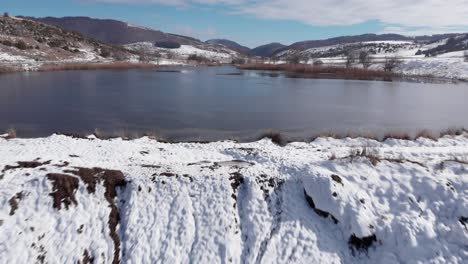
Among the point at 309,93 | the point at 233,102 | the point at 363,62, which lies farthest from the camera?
the point at 363,62

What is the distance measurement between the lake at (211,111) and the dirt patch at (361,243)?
957cm

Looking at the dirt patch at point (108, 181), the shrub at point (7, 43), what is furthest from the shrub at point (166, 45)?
the dirt patch at point (108, 181)

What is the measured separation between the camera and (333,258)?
8.24 m

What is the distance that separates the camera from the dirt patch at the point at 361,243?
8.51 m

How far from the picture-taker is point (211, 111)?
81.1ft

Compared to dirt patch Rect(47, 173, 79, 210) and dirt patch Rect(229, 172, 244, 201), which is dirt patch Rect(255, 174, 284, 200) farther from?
dirt patch Rect(47, 173, 79, 210)

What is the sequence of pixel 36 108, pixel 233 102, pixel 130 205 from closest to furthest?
pixel 130 205, pixel 36 108, pixel 233 102

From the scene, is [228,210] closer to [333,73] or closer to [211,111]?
[211,111]

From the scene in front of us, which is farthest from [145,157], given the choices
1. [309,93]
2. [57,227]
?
[309,93]

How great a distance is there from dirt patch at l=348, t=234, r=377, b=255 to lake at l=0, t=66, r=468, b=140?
9.57 meters

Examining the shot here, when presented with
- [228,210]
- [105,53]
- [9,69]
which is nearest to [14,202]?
[228,210]

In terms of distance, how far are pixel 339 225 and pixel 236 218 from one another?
263 centimetres

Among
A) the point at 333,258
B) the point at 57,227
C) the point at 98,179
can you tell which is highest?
the point at 98,179

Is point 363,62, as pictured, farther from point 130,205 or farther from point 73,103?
point 130,205
